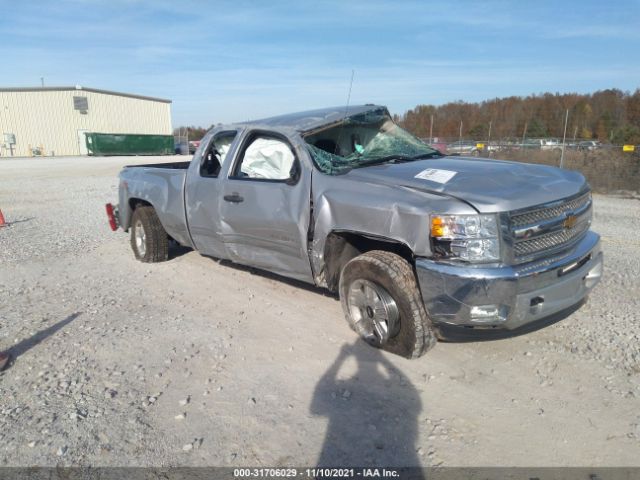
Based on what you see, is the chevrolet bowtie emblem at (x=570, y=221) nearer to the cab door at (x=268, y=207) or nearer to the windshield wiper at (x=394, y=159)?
the windshield wiper at (x=394, y=159)

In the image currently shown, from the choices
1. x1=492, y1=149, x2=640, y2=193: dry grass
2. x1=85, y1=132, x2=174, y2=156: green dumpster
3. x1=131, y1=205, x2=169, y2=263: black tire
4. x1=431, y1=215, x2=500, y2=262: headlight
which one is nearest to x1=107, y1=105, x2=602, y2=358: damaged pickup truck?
x1=431, y1=215, x2=500, y2=262: headlight

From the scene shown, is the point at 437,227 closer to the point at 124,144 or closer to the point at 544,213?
the point at 544,213

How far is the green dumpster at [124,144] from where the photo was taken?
1721 inches

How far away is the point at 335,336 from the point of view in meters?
4.09

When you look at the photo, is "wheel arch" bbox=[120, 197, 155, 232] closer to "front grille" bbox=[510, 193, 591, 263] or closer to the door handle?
the door handle

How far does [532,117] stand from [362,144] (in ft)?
173

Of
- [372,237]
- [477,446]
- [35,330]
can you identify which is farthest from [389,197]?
[35,330]

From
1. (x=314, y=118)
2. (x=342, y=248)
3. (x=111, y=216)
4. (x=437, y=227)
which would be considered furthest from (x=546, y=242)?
(x=111, y=216)

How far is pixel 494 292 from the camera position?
3.11m

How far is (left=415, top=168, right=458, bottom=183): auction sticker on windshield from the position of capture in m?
3.62

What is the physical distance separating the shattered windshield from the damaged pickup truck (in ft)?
0.05

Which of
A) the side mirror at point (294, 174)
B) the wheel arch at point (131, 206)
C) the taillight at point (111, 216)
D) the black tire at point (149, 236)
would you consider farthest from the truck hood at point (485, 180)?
Result: the taillight at point (111, 216)

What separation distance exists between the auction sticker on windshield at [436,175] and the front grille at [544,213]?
590 millimetres

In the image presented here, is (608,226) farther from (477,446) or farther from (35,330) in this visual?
(35,330)
